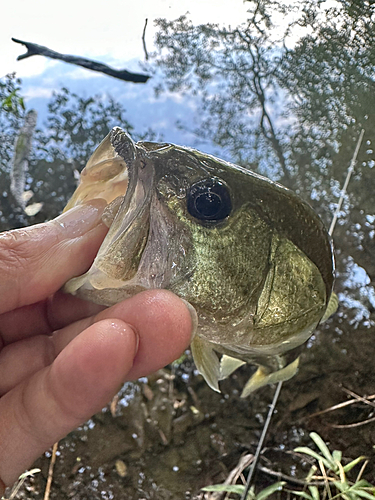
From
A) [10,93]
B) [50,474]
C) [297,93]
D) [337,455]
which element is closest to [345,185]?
[297,93]

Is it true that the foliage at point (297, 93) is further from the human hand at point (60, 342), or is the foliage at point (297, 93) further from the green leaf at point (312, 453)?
the human hand at point (60, 342)

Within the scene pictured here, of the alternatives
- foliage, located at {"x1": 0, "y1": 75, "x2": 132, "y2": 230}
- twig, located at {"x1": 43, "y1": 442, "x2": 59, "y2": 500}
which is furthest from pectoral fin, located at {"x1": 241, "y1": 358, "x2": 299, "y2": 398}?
foliage, located at {"x1": 0, "y1": 75, "x2": 132, "y2": 230}

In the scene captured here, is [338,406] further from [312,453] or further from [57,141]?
[57,141]

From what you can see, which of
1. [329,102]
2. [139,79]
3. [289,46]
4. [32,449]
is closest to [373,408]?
[32,449]

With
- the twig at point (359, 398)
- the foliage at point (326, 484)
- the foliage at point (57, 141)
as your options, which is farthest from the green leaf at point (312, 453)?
the foliage at point (57, 141)

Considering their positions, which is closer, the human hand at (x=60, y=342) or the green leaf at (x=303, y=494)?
the human hand at (x=60, y=342)

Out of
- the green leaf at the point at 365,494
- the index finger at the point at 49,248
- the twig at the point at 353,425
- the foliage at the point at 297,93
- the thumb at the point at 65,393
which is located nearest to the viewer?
the thumb at the point at 65,393

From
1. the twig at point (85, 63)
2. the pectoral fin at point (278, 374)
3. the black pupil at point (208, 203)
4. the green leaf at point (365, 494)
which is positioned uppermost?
the twig at point (85, 63)
